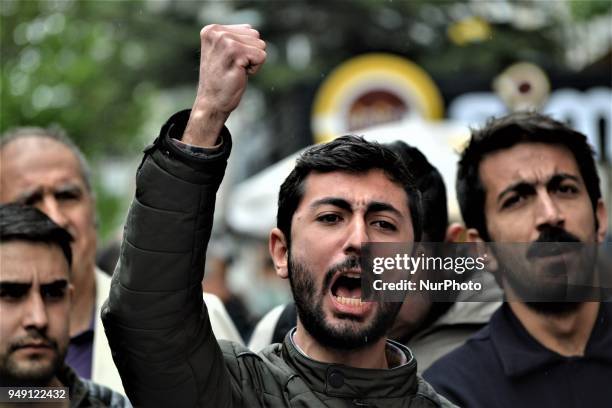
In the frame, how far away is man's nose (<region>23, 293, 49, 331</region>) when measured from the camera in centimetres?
328

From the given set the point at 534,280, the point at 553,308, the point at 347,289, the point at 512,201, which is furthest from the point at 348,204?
the point at 512,201

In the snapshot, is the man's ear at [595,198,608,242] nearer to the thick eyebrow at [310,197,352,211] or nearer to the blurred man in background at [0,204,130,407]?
the thick eyebrow at [310,197,352,211]

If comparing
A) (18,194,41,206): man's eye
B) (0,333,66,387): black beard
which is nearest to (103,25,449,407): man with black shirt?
(0,333,66,387): black beard

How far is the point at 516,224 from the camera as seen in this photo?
3580 millimetres

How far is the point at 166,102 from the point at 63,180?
23.9m

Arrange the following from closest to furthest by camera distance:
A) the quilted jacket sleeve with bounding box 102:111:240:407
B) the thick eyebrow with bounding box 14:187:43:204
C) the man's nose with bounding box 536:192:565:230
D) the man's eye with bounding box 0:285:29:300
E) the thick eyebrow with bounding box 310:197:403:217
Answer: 1. the quilted jacket sleeve with bounding box 102:111:240:407
2. the thick eyebrow with bounding box 310:197:403:217
3. the man's eye with bounding box 0:285:29:300
4. the man's nose with bounding box 536:192:565:230
5. the thick eyebrow with bounding box 14:187:43:204

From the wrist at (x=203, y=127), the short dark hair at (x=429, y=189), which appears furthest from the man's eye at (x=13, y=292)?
the short dark hair at (x=429, y=189)

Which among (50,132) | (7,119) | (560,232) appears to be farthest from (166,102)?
(560,232)

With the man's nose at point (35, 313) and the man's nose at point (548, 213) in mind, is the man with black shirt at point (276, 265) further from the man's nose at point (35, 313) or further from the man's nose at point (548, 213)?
the man's nose at point (35, 313)

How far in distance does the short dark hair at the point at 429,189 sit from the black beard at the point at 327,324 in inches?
49.2

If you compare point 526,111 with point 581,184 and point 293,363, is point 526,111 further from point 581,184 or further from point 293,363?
point 293,363

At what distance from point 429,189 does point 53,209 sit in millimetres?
1475

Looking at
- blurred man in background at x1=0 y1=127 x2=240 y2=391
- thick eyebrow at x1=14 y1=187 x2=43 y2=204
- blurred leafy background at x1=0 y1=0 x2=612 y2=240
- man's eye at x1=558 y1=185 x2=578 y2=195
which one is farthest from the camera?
blurred leafy background at x1=0 y1=0 x2=612 y2=240

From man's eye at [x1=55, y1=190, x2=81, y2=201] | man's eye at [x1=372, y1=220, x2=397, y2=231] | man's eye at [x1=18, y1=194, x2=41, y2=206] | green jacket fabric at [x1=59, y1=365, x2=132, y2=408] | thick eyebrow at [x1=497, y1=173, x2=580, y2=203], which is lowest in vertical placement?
green jacket fabric at [x1=59, y1=365, x2=132, y2=408]
